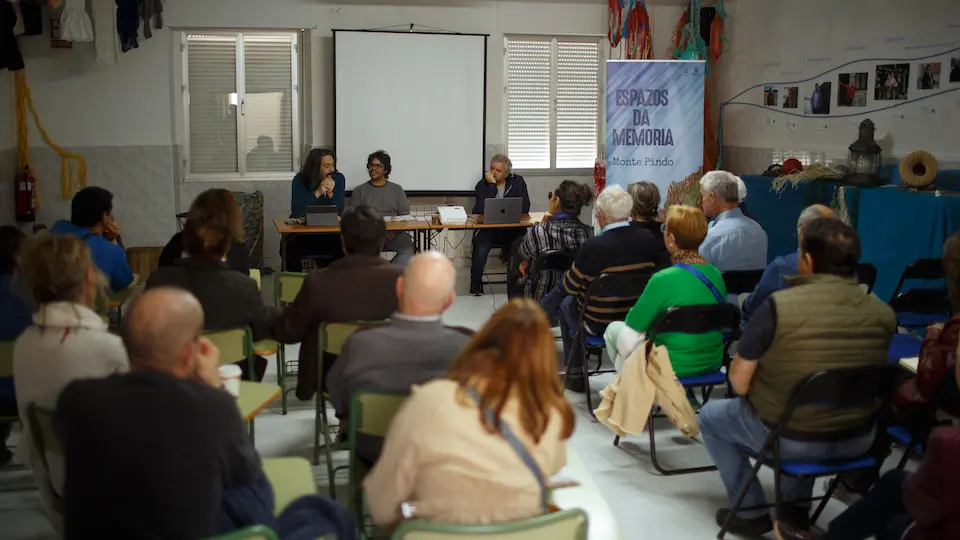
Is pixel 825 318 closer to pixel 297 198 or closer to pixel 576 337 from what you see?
pixel 576 337

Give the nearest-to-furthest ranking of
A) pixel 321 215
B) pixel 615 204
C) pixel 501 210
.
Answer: pixel 615 204 < pixel 321 215 < pixel 501 210

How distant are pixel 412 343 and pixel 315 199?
5.06 meters

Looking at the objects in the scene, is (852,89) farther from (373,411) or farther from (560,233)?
(373,411)

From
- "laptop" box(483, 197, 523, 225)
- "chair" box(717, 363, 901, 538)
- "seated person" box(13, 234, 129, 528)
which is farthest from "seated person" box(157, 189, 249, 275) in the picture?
"laptop" box(483, 197, 523, 225)

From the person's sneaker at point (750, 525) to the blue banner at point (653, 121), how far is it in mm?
5141

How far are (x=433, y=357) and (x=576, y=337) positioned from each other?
89.2 inches

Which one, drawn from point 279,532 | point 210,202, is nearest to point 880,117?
point 210,202

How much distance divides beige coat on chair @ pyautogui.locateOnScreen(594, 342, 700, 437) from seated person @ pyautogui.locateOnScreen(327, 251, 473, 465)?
1291 mm

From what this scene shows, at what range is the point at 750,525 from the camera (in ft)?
11.3

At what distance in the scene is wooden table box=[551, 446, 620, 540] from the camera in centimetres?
222

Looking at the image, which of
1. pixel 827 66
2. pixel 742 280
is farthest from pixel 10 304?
pixel 827 66

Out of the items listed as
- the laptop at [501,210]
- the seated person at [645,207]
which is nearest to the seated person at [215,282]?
the seated person at [645,207]

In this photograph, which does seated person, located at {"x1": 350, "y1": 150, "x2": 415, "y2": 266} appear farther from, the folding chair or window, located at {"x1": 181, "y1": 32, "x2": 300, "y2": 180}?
the folding chair

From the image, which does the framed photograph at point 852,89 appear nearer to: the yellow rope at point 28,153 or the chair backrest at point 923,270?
the chair backrest at point 923,270
